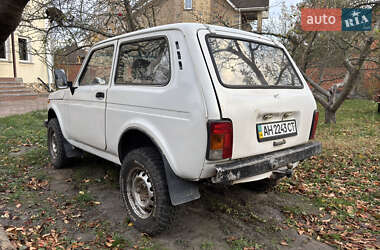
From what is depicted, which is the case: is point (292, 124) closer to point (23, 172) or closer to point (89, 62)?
point (89, 62)

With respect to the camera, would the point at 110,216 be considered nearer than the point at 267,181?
Yes

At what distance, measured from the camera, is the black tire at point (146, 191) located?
2.61 meters

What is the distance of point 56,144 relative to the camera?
15.4 ft

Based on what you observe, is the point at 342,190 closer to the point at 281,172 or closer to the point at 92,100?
the point at 281,172

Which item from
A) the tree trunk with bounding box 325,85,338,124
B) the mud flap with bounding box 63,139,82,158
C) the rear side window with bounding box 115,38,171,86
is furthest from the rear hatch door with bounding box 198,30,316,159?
the tree trunk with bounding box 325,85,338,124

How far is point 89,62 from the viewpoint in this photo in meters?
4.02

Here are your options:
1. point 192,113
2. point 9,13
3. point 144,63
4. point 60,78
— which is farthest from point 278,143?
point 60,78

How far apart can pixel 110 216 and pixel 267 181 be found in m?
2.01

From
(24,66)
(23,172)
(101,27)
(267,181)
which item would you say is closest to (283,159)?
(267,181)

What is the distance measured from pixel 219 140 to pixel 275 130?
2.52 ft

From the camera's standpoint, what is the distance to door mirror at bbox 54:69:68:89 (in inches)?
159

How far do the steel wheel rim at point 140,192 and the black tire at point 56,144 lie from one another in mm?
2119

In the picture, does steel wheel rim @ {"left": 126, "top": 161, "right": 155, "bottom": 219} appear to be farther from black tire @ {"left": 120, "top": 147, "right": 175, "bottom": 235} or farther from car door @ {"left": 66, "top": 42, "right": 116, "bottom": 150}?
car door @ {"left": 66, "top": 42, "right": 116, "bottom": 150}

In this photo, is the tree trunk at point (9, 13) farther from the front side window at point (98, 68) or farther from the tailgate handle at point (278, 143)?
the tailgate handle at point (278, 143)
